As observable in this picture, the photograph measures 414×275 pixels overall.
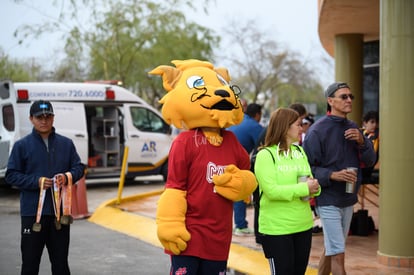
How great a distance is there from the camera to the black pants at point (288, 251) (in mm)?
4629

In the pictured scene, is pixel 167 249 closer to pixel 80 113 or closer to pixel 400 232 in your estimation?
pixel 400 232

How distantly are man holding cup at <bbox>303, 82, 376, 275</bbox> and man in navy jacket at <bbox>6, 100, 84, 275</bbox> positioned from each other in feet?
7.27

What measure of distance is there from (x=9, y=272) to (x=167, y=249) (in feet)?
11.6

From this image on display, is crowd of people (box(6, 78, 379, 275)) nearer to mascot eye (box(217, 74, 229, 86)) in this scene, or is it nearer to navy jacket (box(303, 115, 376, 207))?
navy jacket (box(303, 115, 376, 207))

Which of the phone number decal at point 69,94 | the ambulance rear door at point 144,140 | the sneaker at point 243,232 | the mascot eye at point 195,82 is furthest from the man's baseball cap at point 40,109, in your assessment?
the ambulance rear door at point 144,140

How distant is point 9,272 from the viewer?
7.04 metres

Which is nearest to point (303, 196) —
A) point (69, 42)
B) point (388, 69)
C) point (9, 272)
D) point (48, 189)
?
point (48, 189)

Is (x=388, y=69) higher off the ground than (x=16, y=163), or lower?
higher

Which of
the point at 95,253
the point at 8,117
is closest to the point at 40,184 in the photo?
the point at 95,253

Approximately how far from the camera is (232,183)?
426 centimetres

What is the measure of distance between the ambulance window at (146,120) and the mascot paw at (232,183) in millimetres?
11712

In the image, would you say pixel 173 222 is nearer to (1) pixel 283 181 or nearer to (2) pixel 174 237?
(2) pixel 174 237

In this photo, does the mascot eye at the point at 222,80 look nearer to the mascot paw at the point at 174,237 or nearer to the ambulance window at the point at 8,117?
the mascot paw at the point at 174,237

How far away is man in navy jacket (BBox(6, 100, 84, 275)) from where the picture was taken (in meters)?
5.15
